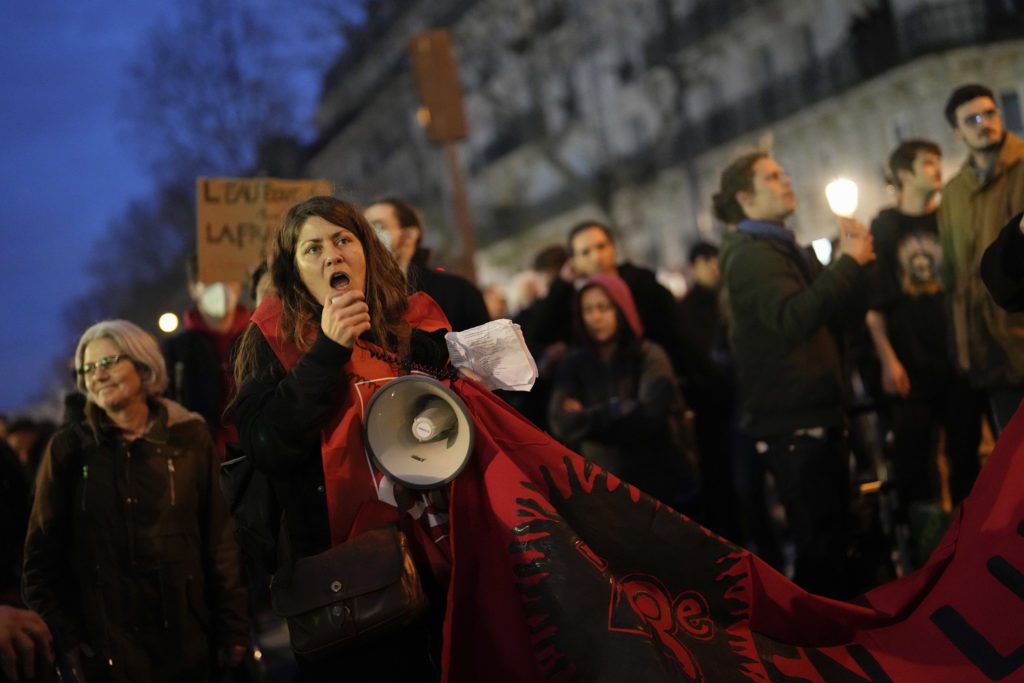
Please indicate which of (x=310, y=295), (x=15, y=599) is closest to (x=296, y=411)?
(x=310, y=295)

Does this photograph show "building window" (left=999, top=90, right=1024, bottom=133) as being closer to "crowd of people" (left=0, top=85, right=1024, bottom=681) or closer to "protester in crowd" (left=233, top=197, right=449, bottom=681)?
"crowd of people" (left=0, top=85, right=1024, bottom=681)

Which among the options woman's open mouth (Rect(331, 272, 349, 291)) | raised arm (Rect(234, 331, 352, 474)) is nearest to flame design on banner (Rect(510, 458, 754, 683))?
raised arm (Rect(234, 331, 352, 474))

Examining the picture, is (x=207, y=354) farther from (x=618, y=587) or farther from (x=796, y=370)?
(x=618, y=587)

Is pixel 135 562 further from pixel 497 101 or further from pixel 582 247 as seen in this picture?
pixel 497 101

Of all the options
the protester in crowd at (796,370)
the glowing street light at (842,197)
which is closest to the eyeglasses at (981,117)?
the glowing street light at (842,197)

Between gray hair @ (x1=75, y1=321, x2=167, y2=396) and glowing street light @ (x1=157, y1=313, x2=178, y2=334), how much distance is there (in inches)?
101

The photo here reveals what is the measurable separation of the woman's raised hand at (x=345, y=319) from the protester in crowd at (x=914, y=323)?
3.73 metres

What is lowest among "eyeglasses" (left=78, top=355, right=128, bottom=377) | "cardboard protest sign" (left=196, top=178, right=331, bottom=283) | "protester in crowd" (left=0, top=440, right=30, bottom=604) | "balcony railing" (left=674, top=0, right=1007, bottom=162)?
"protester in crowd" (left=0, top=440, right=30, bottom=604)

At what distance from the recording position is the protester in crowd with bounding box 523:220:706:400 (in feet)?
22.2

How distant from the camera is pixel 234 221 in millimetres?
7520

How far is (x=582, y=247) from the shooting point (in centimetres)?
680

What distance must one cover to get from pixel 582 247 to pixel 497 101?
25.3m

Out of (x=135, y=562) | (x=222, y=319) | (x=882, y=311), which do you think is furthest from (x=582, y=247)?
(x=135, y=562)

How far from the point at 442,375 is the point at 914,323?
3.75m
